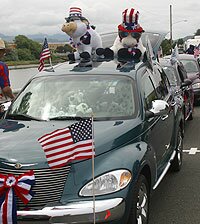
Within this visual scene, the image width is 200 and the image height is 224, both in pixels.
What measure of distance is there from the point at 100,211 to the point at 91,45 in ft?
14.5

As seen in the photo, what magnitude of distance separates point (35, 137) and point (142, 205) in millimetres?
1197

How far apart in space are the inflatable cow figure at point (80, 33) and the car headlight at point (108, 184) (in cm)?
375

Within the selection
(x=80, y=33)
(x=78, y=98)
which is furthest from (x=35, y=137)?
(x=80, y=33)

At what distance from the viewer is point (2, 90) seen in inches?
251

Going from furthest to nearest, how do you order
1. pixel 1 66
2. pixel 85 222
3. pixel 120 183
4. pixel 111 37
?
pixel 111 37 < pixel 1 66 < pixel 120 183 < pixel 85 222

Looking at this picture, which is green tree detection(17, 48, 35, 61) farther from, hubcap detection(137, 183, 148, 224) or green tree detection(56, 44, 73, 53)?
hubcap detection(137, 183, 148, 224)

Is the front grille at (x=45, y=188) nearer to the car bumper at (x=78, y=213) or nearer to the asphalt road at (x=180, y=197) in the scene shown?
the car bumper at (x=78, y=213)

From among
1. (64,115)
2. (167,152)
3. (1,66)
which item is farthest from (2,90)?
(167,152)

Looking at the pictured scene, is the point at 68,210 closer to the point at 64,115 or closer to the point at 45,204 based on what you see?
the point at 45,204

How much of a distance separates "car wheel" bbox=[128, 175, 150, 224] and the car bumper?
0.93 feet

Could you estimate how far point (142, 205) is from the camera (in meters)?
3.86

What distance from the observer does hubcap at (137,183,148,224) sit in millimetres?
3746

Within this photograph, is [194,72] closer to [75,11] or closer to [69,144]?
[75,11]

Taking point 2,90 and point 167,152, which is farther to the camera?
point 2,90
